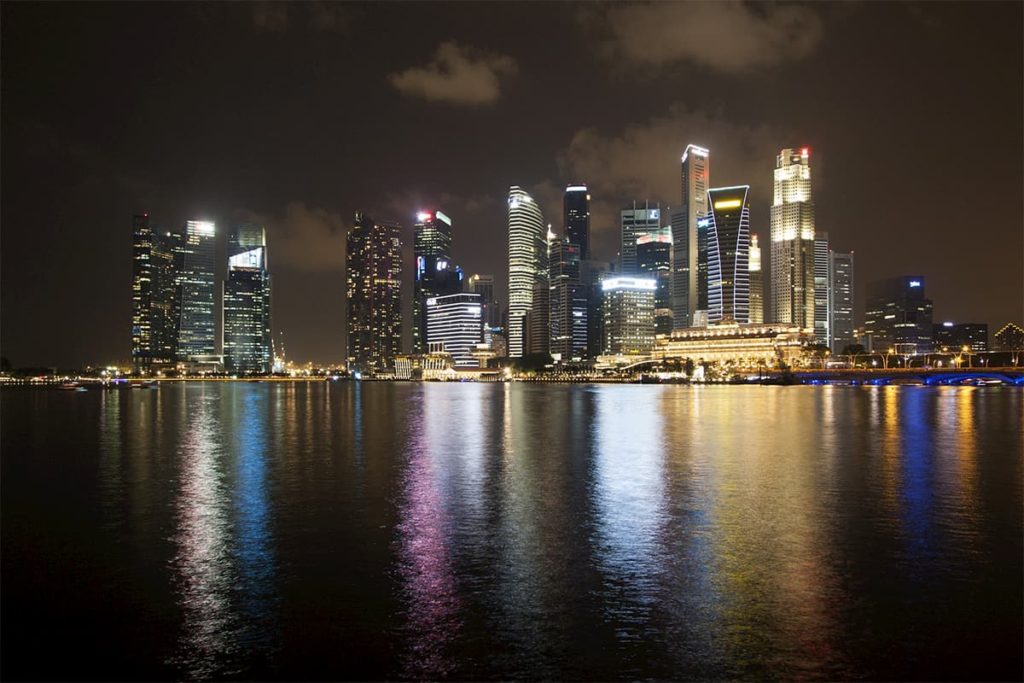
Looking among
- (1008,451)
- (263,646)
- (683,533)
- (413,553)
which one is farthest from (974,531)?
(1008,451)

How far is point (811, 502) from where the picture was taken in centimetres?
2459

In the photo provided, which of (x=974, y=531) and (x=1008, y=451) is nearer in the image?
(x=974, y=531)

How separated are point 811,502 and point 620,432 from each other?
25478 mm

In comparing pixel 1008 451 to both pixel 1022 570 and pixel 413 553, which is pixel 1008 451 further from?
pixel 413 553

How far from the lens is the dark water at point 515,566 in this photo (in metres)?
12.2

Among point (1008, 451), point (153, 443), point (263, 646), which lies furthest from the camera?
point (153, 443)

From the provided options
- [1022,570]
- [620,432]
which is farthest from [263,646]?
[620,432]

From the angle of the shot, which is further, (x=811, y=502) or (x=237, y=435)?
(x=237, y=435)

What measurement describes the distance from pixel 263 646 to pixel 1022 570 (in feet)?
56.6

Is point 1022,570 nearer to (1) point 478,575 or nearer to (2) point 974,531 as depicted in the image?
(2) point 974,531

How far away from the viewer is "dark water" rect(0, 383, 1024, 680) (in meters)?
12.2

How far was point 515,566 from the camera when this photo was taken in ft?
56.3

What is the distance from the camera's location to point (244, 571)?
16.8 metres

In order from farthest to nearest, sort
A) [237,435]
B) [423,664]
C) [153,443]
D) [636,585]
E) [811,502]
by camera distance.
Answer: [237,435] < [153,443] < [811,502] < [636,585] < [423,664]
